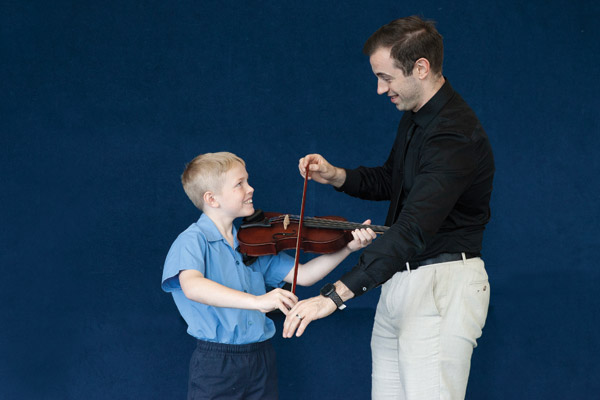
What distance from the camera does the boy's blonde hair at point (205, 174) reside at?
76.4 inches

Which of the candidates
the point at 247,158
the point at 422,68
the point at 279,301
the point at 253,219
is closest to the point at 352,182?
the point at 253,219

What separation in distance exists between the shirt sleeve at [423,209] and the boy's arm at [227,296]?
17 centimetres

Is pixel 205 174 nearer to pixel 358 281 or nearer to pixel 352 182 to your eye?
pixel 352 182

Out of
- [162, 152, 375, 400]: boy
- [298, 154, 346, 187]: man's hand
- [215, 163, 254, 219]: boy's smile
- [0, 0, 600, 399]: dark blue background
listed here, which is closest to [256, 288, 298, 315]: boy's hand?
[162, 152, 375, 400]: boy

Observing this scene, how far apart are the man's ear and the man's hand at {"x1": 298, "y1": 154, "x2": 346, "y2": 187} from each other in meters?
0.47

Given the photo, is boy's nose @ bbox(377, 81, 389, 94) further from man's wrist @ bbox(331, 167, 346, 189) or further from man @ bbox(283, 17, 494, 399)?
man's wrist @ bbox(331, 167, 346, 189)

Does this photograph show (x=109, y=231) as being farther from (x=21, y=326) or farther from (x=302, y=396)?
(x=302, y=396)

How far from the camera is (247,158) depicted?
2.63m

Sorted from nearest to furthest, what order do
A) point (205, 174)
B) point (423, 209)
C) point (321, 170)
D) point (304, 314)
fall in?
point (304, 314), point (423, 209), point (205, 174), point (321, 170)

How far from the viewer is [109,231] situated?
2.57 m

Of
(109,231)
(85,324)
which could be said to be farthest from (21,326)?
(109,231)

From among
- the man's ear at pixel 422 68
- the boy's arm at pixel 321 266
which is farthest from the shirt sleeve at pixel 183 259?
the man's ear at pixel 422 68

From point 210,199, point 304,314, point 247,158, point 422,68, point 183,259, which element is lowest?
point 304,314

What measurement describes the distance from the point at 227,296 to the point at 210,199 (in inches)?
17.1
